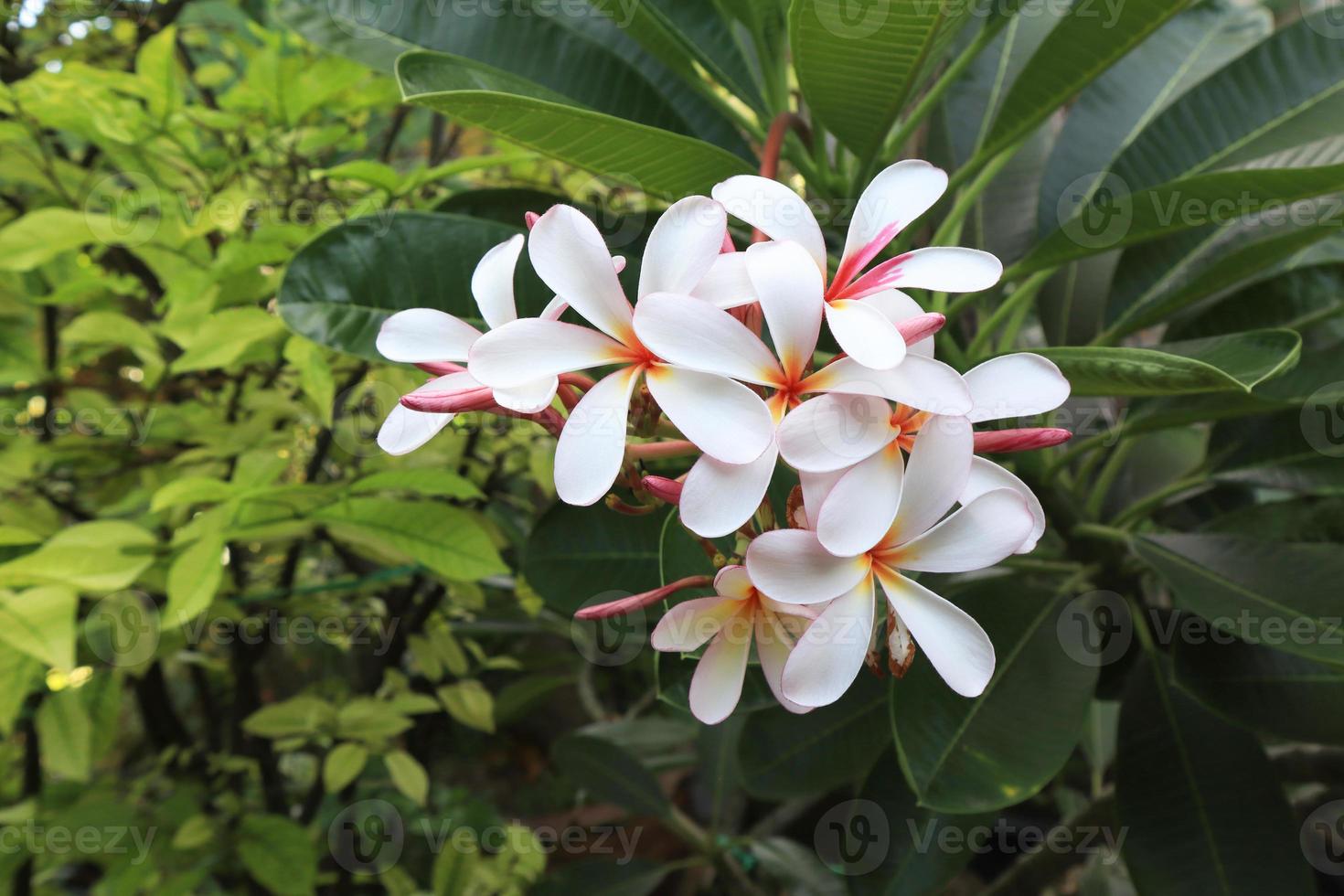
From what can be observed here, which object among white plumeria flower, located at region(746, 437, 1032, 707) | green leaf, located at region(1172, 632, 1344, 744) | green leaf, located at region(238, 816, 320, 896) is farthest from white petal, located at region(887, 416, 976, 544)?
green leaf, located at region(238, 816, 320, 896)

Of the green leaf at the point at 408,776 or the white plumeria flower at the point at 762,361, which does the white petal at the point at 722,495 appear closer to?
the white plumeria flower at the point at 762,361

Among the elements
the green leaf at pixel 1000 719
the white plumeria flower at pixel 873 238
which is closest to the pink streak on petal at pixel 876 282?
the white plumeria flower at pixel 873 238

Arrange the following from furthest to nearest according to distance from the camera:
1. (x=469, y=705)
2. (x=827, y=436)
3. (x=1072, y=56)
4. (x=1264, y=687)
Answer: (x=469, y=705), (x=1264, y=687), (x=1072, y=56), (x=827, y=436)

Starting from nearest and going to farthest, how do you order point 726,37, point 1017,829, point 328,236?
point 328,236, point 726,37, point 1017,829

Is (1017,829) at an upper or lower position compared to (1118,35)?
lower

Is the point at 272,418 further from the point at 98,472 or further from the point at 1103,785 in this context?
the point at 1103,785

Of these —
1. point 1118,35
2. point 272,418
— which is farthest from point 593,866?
point 1118,35

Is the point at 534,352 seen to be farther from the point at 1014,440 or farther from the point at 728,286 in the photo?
the point at 1014,440

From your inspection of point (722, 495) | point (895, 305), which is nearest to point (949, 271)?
point (895, 305)
